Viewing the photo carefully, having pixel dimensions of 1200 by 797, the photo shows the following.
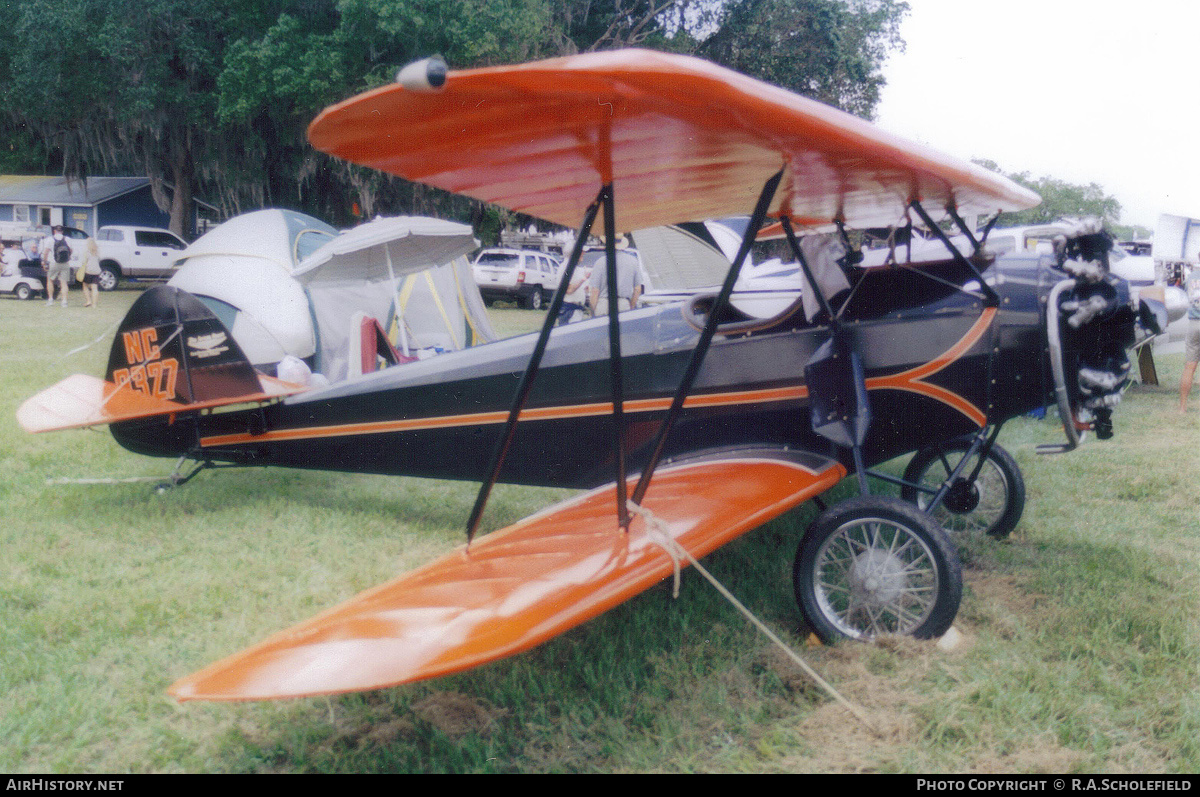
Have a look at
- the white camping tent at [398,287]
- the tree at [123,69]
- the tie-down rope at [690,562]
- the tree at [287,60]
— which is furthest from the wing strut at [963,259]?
the tree at [123,69]

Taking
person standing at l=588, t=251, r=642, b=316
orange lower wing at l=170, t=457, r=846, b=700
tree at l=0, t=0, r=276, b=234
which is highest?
tree at l=0, t=0, r=276, b=234

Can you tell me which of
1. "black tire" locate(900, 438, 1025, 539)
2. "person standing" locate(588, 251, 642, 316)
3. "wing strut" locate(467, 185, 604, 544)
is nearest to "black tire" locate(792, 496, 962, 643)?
"wing strut" locate(467, 185, 604, 544)

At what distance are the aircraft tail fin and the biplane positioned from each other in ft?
0.05

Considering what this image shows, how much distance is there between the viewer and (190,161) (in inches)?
1004

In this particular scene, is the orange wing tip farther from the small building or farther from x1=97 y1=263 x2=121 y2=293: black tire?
the small building

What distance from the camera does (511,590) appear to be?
2.64m

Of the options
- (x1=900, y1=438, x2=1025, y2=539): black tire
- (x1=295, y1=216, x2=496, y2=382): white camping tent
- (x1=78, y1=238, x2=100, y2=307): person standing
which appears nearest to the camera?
(x1=900, y1=438, x2=1025, y2=539): black tire

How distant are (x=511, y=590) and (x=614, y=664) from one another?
2.18 feet

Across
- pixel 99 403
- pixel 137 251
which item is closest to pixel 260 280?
pixel 99 403

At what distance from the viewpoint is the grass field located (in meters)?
2.56

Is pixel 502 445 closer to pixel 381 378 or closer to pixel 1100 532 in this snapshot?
pixel 381 378

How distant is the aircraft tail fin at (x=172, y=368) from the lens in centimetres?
480
